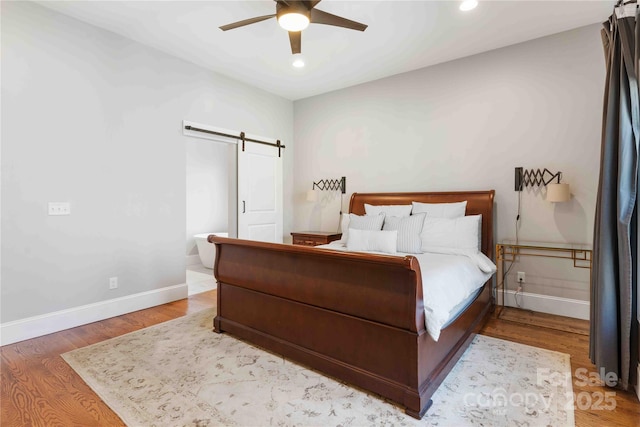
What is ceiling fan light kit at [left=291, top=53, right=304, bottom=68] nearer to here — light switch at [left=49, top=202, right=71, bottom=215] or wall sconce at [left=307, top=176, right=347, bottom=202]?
wall sconce at [left=307, top=176, right=347, bottom=202]

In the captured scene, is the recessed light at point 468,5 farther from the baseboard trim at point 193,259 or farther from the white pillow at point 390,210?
the baseboard trim at point 193,259

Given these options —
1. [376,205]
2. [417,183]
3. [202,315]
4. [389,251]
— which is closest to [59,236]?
[202,315]

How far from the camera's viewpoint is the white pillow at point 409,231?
332cm

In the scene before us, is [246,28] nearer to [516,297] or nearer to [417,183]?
[417,183]


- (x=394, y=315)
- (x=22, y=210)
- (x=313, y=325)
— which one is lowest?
(x=313, y=325)

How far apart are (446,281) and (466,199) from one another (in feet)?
5.91

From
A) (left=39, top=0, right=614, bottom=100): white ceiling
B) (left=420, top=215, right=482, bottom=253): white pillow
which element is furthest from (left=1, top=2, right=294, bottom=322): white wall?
(left=420, top=215, right=482, bottom=253): white pillow

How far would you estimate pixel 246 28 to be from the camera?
129 inches

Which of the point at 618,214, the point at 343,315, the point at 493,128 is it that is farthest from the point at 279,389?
the point at 493,128

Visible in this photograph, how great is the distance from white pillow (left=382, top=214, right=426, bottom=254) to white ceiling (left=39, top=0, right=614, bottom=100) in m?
1.93

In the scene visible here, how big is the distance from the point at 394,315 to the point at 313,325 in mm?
657

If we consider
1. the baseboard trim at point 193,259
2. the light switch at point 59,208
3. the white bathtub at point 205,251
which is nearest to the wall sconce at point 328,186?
the white bathtub at point 205,251

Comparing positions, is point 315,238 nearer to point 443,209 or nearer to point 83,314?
point 443,209

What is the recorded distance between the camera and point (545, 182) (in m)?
3.46
